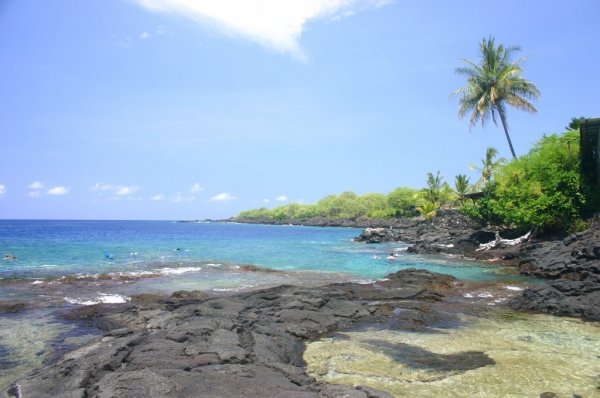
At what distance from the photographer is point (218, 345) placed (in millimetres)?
7930

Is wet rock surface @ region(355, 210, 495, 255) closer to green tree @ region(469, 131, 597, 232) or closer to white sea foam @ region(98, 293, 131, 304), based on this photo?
green tree @ region(469, 131, 597, 232)

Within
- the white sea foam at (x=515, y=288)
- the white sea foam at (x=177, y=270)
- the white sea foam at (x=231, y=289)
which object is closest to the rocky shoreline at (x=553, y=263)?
the white sea foam at (x=515, y=288)

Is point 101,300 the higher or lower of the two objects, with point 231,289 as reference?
higher

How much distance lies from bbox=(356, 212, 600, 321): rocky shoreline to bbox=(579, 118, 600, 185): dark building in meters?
4.24

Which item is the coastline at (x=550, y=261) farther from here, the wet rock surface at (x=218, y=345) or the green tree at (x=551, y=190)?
the wet rock surface at (x=218, y=345)

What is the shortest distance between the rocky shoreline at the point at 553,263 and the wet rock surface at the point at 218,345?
3.50m

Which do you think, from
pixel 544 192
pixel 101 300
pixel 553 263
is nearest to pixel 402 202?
pixel 544 192

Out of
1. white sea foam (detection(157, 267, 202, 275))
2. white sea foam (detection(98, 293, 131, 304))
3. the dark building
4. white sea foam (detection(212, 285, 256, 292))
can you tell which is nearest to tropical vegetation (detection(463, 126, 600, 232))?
the dark building

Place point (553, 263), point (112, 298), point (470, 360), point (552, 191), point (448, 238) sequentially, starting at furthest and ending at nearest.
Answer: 1. point (448, 238)
2. point (552, 191)
3. point (553, 263)
4. point (112, 298)
5. point (470, 360)

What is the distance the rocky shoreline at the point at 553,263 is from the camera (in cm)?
1323

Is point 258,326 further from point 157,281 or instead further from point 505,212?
point 505,212

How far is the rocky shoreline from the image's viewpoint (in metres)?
13.2

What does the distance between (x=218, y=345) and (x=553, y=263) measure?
19134 mm

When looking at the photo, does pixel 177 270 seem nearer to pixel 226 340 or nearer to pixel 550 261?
pixel 226 340
